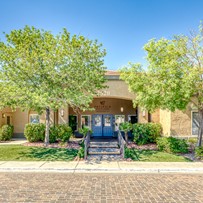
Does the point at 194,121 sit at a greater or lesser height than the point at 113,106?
lesser

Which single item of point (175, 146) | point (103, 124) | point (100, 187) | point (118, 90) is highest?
point (118, 90)

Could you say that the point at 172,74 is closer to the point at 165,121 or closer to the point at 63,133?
the point at 165,121

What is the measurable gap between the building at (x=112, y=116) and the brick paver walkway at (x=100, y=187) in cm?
661

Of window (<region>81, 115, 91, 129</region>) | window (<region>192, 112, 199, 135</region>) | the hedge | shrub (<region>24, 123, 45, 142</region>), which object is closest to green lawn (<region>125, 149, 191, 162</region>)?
window (<region>192, 112, 199, 135</region>)

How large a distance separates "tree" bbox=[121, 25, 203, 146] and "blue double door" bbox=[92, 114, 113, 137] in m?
9.30

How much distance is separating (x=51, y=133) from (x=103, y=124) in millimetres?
7350

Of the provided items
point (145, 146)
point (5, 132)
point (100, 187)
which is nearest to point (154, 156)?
point (145, 146)

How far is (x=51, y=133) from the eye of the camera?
1454 cm

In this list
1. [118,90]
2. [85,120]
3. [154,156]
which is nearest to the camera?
[154,156]

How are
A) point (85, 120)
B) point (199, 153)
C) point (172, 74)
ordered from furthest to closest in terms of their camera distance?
point (85, 120), point (199, 153), point (172, 74)

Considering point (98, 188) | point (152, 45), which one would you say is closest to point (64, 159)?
point (98, 188)

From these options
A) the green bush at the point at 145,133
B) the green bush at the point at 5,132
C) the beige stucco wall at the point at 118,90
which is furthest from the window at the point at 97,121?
the green bush at the point at 5,132

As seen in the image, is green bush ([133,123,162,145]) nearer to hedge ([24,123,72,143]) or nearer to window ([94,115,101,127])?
hedge ([24,123,72,143])

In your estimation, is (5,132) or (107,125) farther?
(107,125)
